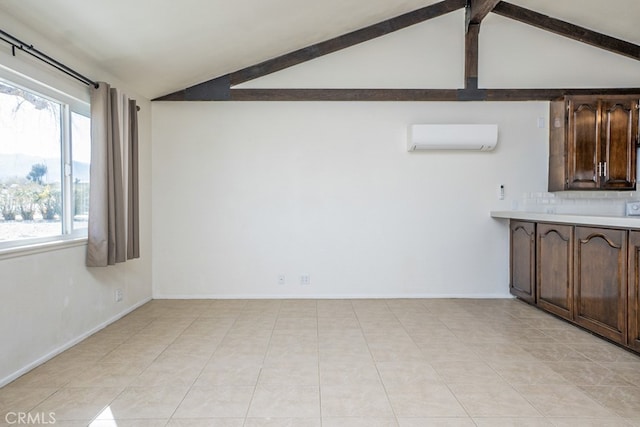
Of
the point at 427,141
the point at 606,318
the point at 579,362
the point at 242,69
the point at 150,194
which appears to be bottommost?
the point at 579,362

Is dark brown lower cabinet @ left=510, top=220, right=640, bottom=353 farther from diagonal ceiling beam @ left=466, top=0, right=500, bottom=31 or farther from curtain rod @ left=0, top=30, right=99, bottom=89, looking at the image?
curtain rod @ left=0, top=30, right=99, bottom=89

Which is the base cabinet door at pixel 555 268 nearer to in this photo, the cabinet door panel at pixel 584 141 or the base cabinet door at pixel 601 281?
the base cabinet door at pixel 601 281

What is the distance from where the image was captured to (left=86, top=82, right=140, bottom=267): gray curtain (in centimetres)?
316

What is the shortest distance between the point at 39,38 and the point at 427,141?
3.50 m

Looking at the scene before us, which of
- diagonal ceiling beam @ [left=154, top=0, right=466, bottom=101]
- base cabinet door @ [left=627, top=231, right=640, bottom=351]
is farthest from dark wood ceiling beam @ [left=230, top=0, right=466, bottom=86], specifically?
base cabinet door @ [left=627, top=231, right=640, bottom=351]

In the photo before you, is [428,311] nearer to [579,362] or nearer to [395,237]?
[395,237]

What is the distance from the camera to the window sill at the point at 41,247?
240cm

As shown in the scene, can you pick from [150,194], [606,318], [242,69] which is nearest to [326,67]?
[242,69]

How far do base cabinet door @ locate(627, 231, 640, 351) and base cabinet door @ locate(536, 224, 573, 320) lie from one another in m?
0.63

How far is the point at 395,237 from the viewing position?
14.8 feet

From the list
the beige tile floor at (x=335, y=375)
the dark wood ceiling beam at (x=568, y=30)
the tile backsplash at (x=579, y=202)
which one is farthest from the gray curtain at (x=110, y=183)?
the tile backsplash at (x=579, y=202)

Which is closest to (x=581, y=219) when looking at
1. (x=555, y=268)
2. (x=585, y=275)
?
(x=585, y=275)

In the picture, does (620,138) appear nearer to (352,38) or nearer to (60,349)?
(352,38)

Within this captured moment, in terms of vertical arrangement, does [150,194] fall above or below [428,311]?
above
